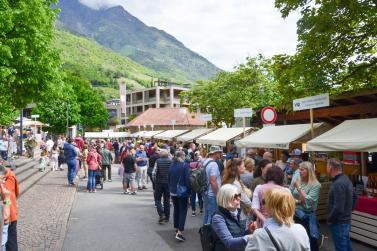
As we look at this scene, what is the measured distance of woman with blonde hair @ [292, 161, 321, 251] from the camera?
20.6ft

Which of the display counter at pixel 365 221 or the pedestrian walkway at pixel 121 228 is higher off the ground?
the display counter at pixel 365 221

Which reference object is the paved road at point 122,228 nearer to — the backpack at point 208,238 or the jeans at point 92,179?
the jeans at point 92,179

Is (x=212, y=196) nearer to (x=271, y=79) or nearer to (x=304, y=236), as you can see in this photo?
(x=304, y=236)

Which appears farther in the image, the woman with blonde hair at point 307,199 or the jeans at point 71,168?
the jeans at point 71,168

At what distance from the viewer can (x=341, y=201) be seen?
19.9 feet

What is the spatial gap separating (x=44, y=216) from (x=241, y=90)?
19864 millimetres

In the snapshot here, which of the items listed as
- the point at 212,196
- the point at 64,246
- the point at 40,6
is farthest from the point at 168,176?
the point at 40,6

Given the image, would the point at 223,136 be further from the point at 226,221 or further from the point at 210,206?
the point at 226,221

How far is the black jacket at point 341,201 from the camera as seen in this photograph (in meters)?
6.05

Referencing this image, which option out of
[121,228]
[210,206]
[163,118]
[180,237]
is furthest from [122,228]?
[163,118]

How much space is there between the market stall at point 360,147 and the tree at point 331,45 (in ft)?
9.68

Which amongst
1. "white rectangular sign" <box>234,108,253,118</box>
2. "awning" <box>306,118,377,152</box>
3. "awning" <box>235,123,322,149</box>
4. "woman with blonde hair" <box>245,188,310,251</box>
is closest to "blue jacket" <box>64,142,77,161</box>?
"awning" <box>235,123,322,149</box>

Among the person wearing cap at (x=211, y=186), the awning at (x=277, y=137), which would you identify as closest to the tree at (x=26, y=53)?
the awning at (x=277, y=137)

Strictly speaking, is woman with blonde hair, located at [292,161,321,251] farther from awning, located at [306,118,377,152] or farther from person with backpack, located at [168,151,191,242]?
person with backpack, located at [168,151,191,242]
